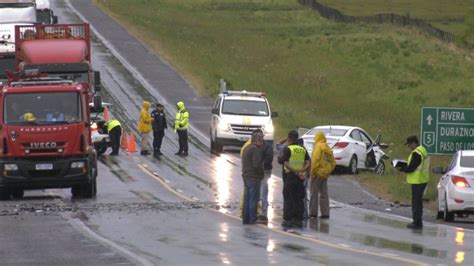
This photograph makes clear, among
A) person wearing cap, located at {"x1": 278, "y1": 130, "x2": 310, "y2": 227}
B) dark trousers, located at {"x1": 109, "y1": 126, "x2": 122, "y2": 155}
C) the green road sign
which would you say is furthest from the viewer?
dark trousers, located at {"x1": 109, "y1": 126, "x2": 122, "y2": 155}

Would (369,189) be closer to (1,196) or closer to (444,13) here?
(1,196)

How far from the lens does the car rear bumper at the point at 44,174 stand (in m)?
27.2

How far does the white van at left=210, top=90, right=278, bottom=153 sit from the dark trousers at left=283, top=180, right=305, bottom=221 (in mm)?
18029

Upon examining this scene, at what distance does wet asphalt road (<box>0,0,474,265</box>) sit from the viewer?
57.5ft

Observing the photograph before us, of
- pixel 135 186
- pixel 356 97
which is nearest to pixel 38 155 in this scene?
pixel 135 186

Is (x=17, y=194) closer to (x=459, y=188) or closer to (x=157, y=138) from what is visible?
(x=157, y=138)

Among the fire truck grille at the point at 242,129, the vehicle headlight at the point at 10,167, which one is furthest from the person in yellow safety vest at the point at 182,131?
the vehicle headlight at the point at 10,167

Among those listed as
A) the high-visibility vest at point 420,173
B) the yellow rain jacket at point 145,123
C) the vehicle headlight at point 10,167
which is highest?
the high-visibility vest at point 420,173

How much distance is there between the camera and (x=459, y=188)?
23984 mm

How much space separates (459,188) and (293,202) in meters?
3.80

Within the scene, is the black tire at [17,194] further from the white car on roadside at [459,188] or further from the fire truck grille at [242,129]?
the fire truck grille at [242,129]

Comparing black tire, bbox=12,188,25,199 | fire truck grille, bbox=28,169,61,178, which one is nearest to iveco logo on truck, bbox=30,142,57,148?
fire truck grille, bbox=28,169,61,178

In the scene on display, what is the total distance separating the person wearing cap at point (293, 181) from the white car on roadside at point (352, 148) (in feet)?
40.3

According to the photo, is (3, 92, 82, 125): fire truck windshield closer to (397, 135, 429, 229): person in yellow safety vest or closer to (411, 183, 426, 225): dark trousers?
(397, 135, 429, 229): person in yellow safety vest
